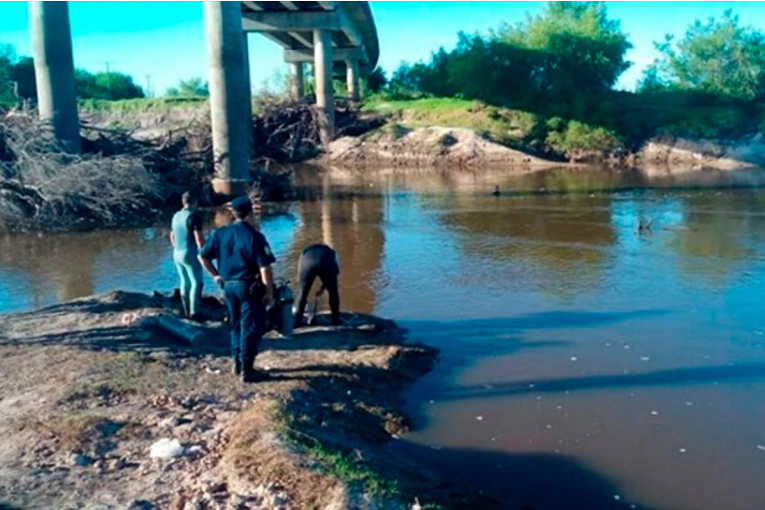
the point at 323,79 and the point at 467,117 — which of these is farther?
the point at 467,117

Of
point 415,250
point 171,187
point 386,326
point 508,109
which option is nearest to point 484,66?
point 508,109

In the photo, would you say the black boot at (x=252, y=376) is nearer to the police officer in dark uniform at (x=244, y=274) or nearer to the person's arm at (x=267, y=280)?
the police officer in dark uniform at (x=244, y=274)

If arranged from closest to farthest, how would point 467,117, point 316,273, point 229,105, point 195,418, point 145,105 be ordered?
point 195,418, point 316,273, point 229,105, point 467,117, point 145,105

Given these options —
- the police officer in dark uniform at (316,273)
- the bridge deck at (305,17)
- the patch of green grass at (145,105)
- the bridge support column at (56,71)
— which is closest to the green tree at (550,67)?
the bridge deck at (305,17)

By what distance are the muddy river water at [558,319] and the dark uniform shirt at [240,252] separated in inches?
79.4

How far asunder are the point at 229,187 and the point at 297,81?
33.0 metres

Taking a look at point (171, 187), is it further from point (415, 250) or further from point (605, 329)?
point (605, 329)

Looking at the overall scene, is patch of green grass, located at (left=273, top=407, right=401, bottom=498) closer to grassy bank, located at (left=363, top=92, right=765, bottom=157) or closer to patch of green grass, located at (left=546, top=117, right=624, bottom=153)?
grassy bank, located at (left=363, top=92, right=765, bottom=157)

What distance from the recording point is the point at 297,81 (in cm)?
5469

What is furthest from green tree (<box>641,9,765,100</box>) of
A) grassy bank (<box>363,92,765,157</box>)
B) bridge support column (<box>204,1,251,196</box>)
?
bridge support column (<box>204,1,251,196</box>)

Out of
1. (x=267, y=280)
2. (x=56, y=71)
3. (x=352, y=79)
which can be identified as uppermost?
(x=352, y=79)

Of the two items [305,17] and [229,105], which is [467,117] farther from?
[229,105]

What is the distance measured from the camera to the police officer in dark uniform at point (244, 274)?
288 inches

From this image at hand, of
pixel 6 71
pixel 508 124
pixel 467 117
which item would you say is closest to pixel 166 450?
pixel 508 124
